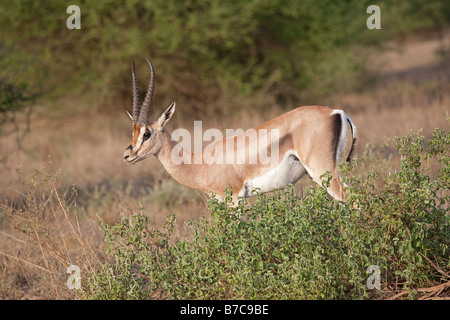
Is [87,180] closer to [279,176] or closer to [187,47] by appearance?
[187,47]

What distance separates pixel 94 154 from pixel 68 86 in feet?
10.9

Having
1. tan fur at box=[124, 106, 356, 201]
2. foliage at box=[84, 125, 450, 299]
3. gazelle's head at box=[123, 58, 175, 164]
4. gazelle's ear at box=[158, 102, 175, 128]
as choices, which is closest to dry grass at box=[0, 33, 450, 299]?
tan fur at box=[124, 106, 356, 201]

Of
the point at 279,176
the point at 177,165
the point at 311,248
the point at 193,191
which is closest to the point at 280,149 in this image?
the point at 279,176

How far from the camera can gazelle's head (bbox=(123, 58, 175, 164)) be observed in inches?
228

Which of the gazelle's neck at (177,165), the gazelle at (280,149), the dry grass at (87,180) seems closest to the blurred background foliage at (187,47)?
the dry grass at (87,180)

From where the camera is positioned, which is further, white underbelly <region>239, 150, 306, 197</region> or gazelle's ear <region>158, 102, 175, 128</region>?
gazelle's ear <region>158, 102, 175, 128</region>

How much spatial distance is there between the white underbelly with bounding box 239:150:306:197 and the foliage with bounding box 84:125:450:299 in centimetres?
104

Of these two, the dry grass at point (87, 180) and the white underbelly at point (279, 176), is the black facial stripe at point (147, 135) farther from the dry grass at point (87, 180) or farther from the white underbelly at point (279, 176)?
the white underbelly at point (279, 176)

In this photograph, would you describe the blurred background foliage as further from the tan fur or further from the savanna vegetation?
the tan fur

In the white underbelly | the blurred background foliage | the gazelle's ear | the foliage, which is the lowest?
the foliage

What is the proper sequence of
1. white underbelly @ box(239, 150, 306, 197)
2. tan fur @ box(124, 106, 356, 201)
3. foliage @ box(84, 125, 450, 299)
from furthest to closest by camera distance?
white underbelly @ box(239, 150, 306, 197) → tan fur @ box(124, 106, 356, 201) → foliage @ box(84, 125, 450, 299)

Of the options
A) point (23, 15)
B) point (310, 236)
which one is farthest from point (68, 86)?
point (310, 236)

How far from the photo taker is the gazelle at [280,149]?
5734 mm

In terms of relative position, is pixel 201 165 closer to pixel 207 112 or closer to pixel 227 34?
pixel 227 34
